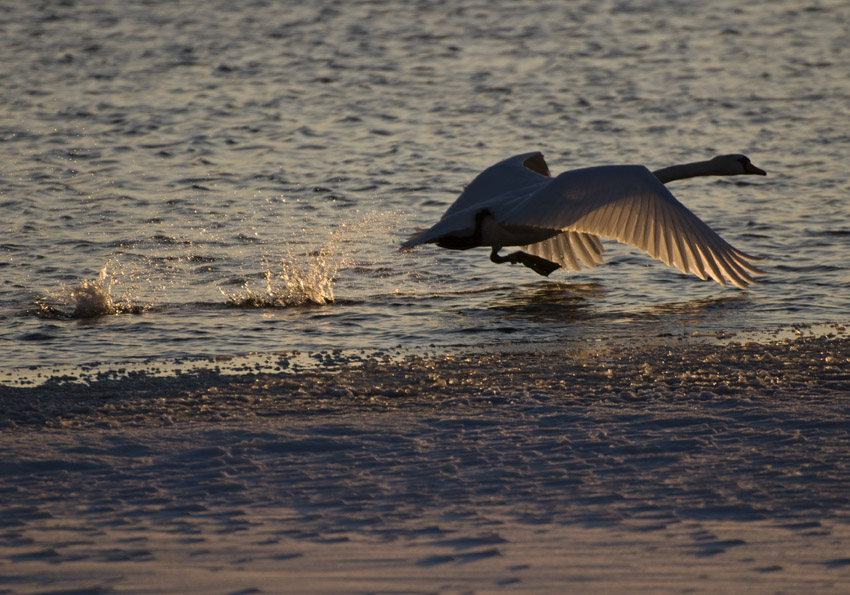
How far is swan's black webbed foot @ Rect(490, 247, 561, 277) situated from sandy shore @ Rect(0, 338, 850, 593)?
91.7 inches

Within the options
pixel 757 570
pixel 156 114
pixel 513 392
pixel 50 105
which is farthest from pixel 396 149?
pixel 757 570

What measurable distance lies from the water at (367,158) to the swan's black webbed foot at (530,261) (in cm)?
20

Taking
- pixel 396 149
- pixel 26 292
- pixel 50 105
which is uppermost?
pixel 50 105

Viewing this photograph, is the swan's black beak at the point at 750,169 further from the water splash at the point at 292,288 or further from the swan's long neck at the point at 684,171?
the water splash at the point at 292,288

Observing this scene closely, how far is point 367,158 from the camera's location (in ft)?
47.8

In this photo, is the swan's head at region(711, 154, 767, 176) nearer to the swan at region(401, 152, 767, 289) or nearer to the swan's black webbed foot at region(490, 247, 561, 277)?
the swan's black webbed foot at region(490, 247, 561, 277)

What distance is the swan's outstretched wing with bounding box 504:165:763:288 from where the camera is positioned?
7.99 m

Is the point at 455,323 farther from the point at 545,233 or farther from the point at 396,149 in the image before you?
the point at 396,149

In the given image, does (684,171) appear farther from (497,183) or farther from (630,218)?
(630,218)

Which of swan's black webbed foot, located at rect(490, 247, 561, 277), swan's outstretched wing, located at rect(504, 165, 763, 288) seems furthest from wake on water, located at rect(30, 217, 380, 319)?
swan's outstretched wing, located at rect(504, 165, 763, 288)

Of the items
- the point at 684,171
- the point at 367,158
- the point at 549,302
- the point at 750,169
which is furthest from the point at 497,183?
the point at 367,158

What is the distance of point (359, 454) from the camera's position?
580 cm

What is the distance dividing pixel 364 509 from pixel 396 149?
10238 millimetres

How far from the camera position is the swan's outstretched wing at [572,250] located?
33.2 ft
